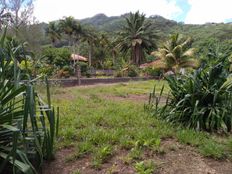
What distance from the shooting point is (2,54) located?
285 centimetres

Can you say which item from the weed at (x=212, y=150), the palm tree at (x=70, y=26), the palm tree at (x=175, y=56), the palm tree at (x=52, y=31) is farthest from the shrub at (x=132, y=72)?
the weed at (x=212, y=150)

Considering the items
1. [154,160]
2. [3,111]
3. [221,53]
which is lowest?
[154,160]

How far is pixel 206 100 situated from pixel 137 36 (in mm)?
33307

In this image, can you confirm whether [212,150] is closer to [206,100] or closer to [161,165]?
[161,165]

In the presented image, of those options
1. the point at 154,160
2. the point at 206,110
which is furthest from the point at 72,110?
the point at 154,160

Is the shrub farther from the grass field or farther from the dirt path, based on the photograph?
the dirt path

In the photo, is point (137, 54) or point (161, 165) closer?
point (161, 165)

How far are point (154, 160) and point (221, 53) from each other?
262 centimetres

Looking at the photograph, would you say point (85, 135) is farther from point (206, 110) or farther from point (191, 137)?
→ point (206, 110)

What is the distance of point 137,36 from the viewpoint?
37250mm

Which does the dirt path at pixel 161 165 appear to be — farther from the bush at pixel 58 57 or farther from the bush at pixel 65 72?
the bush at pixel 58 57

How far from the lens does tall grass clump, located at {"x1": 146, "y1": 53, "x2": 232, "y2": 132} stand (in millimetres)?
4391

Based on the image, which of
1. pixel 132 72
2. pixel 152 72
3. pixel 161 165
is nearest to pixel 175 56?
pixel 152 72

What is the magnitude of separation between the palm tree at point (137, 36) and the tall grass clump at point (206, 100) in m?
32.2
